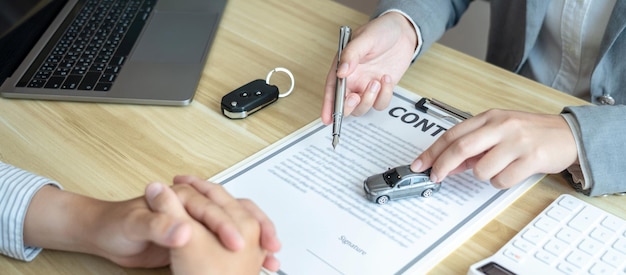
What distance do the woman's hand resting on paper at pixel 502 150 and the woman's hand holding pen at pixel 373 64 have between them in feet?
0.47

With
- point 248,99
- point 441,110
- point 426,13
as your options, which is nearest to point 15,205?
point 248,99

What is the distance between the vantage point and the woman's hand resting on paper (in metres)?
0.71

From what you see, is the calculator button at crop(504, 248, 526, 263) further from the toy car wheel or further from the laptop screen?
the laptop screen

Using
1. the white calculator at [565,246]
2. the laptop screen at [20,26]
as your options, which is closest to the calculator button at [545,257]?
the white calculator at [565,246]

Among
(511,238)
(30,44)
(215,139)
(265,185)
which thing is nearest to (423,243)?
(511,238)

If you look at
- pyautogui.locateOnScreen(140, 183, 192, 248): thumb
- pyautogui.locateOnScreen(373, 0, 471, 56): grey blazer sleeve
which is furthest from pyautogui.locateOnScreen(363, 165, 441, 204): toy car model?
pyautogui.locateOnScreen(373, 0, 471, 56): grey blazer sleeve

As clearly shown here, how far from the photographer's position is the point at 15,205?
Result: 67 cm

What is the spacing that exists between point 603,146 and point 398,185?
9.8 inches

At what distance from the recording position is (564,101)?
0.89 m

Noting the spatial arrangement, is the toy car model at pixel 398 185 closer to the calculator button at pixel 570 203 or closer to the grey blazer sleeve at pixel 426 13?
the calculator button at pixel 570 203

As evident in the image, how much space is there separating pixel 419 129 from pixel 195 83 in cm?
33

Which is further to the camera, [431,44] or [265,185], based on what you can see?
[431,44]

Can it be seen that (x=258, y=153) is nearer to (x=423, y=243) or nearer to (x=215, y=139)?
(x=215, y=139)

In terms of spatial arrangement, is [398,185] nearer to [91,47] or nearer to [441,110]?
[441,110]
